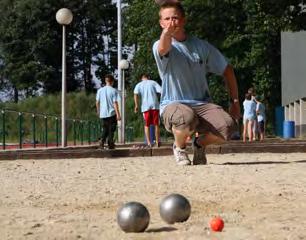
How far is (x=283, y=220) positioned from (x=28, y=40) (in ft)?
222

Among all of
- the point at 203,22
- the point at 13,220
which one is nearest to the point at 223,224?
the point at 13,220

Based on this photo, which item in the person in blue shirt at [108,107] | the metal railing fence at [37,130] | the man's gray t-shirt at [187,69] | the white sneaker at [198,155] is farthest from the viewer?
the metal railing fence at [37,130]

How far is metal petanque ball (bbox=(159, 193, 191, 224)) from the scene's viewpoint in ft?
15.6

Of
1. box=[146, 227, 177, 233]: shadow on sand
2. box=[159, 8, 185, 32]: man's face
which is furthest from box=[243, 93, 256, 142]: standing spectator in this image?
box=[146, 227, 177, 233]: shadow on sand

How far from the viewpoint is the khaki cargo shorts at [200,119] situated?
858cm

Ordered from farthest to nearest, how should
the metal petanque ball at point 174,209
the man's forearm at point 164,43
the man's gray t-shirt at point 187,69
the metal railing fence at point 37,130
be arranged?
1. the metal railing fence at point 37,130
2. the man's gray t-shirt at point 187,69
3. the man's forearm at point 164,43
4. the metal petanque ball at point 174,209

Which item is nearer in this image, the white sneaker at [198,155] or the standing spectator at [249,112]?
the white sneaker at [198,155]

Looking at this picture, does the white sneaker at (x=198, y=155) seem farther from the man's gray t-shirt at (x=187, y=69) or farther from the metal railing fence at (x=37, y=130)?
the metal railing fence at (x=37, y=130)

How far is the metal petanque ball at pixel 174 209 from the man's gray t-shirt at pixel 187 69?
13.0 feet

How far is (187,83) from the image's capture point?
8.77m

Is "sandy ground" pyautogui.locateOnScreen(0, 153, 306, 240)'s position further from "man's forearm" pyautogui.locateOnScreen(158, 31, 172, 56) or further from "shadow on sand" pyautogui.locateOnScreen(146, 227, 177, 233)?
"man's forearm" pyautogui.locateOnScreen(158, 31, 172, 56)

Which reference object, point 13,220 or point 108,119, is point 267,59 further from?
point 13,220

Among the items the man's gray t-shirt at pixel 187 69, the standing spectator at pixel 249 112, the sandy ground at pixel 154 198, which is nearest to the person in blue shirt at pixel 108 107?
the sandy ground at pixel 154 198

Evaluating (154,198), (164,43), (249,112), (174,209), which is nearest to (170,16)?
(164,43)
